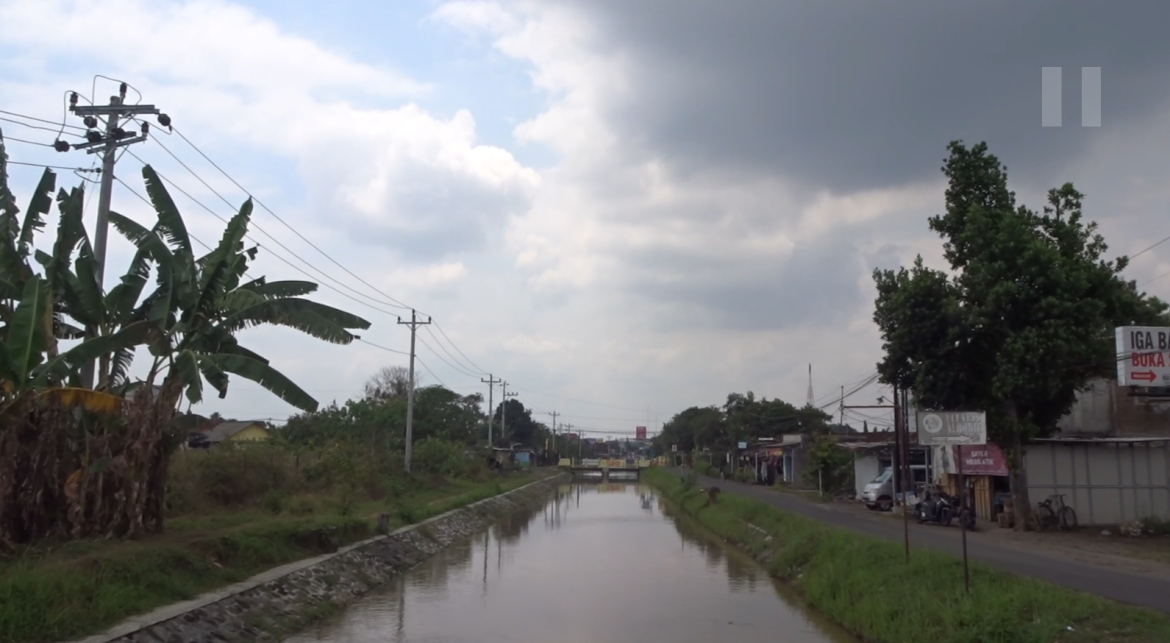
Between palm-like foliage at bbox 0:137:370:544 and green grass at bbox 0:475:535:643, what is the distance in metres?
0.90

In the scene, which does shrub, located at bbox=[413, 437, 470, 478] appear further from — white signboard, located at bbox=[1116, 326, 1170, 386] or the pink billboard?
white signboard, located at bbox=[1116, 326, 1170, 386]

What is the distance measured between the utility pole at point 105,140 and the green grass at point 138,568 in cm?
338

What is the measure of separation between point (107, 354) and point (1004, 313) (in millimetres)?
20553

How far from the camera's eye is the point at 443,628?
15.2 m

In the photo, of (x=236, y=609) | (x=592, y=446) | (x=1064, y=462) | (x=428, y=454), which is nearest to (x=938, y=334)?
(x=1064, y=462)

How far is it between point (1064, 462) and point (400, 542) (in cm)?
1830

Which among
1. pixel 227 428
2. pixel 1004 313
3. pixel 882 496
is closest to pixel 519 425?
pixel 227 428

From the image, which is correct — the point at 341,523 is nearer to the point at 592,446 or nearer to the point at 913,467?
the point at 913,467

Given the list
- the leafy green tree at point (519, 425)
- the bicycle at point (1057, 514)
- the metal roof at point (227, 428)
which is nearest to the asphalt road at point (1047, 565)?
the bicycle at point (1057, 514)

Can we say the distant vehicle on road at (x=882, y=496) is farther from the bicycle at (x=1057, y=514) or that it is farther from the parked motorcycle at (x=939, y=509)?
the bicycle at (x=1057, y=514)

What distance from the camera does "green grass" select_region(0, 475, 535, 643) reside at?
10.9 meters

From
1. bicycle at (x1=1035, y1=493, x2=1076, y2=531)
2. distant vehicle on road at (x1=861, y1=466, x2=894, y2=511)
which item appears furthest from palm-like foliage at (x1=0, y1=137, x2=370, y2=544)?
distant vehicle on road at (x1=861, y1=466, x2=894, y2=511)

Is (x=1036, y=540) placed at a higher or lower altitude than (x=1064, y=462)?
lower

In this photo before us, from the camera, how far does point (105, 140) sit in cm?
1666
